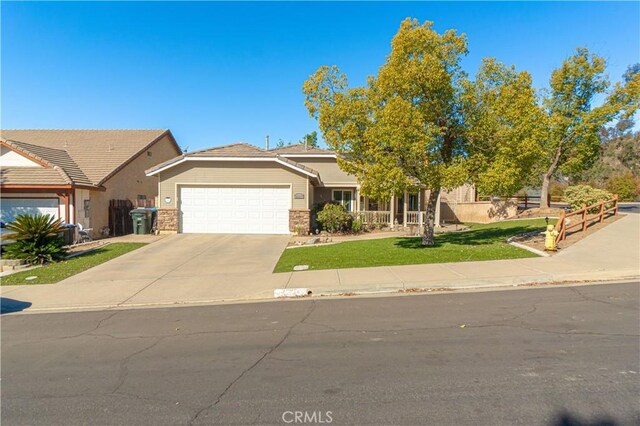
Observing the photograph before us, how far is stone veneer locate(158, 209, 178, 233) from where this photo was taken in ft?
62.7

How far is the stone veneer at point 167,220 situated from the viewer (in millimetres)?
19125

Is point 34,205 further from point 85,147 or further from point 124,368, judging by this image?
point 124,368

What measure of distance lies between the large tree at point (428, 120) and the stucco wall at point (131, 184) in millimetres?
12395

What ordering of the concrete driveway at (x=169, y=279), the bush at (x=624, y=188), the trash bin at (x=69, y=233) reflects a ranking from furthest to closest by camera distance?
the bush at (x=624, y=188) < the trash bin at (x=69, y=233) < the concrete driveway at (x=169, y=279)

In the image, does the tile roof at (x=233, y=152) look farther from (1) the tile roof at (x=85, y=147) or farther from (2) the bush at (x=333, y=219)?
(1) the tile roof at (x=85, y=147)

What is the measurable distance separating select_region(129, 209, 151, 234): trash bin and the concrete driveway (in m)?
4.89

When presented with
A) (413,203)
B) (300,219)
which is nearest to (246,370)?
(300,219)

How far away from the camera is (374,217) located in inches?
840

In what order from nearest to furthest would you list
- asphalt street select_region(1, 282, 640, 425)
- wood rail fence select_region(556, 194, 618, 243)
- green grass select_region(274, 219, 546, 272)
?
1. asphalt street select_region(1, 282, 640, 425)
2. green grass select_region(274, 219, 546, 272)
3. wood rail fence select_region(556, 194, 618, 243)

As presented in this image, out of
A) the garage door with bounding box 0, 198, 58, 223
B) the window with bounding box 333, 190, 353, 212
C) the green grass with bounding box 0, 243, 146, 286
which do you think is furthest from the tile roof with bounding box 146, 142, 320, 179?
the green grass with bounding box 0, 243, 146, 286

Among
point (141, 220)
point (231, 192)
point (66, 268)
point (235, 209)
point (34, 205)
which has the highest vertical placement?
point (231, 192)

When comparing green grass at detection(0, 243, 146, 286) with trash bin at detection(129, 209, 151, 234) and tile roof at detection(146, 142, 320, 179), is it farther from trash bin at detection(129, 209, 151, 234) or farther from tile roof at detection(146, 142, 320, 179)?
tile roof at detection(146, 142, 320, 179)

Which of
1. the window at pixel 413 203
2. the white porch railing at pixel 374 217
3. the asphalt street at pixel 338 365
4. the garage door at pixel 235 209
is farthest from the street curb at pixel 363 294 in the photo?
the window at pixel 413 203

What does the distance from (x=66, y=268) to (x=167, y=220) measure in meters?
7.82
